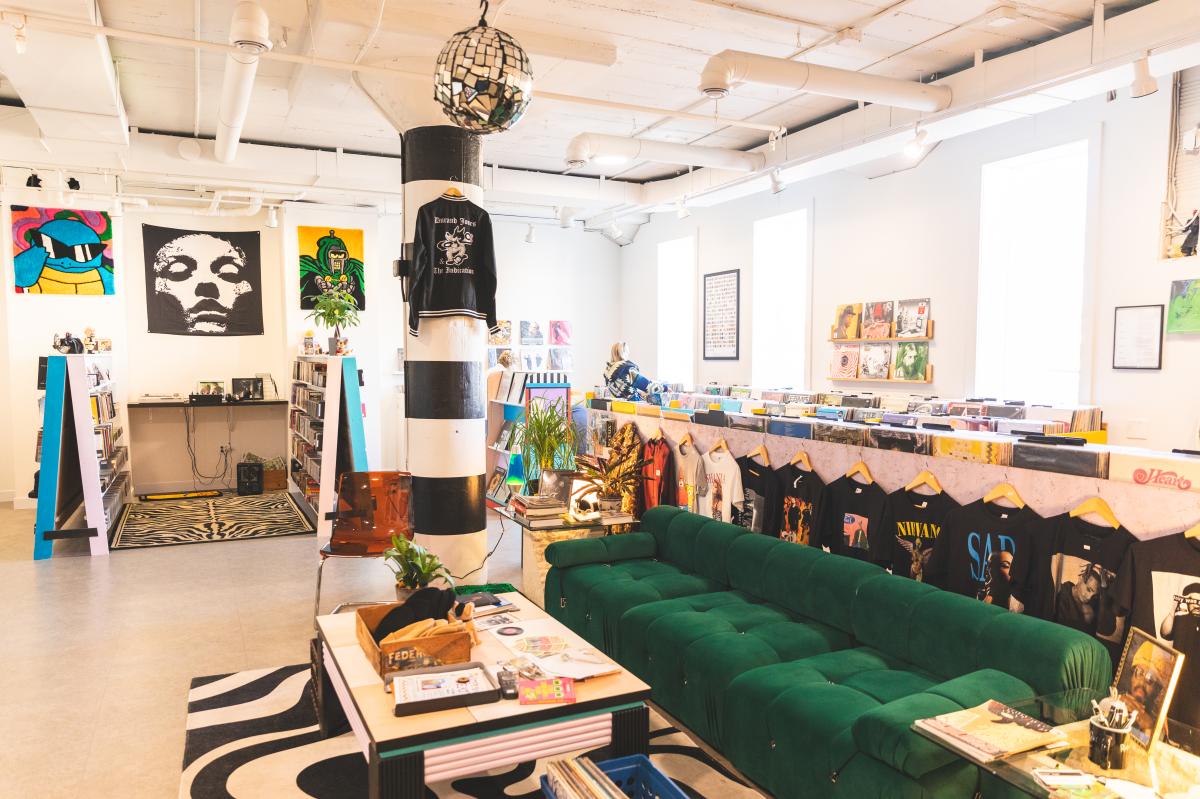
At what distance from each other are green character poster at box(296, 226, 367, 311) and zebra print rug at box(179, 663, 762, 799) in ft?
20.8

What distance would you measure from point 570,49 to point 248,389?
6.35 metres

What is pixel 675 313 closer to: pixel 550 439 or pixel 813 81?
pixel 550 439

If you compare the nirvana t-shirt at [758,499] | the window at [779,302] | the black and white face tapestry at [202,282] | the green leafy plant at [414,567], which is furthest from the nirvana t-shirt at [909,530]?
the black and white face tapestry at [202,282]

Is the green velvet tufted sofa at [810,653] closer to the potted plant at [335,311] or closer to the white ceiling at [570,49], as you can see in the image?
the white ceiling at [570,49]

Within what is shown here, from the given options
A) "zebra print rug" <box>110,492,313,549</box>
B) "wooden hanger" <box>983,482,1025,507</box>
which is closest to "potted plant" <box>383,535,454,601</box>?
"wooden hanger" <box>983,482,1025,507</box>

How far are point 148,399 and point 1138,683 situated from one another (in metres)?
9.73

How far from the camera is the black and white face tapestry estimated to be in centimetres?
932

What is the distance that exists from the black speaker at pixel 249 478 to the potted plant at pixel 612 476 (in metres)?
5.68

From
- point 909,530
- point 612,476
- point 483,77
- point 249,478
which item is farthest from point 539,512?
point 249,478

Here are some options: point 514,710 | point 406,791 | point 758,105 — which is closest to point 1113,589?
point 514,710

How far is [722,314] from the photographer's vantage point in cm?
952

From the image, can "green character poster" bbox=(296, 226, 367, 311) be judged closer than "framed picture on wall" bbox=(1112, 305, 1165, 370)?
No

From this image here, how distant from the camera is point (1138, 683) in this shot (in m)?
2.20

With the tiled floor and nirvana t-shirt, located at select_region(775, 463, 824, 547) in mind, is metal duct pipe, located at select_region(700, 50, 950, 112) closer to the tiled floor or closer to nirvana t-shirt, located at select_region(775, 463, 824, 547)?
nirvana t-shirt, located at select_region(775, 463, 824, 547)
